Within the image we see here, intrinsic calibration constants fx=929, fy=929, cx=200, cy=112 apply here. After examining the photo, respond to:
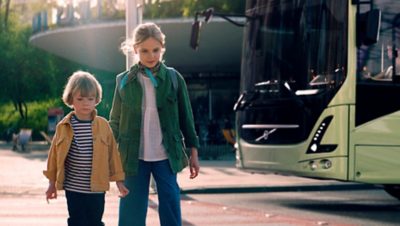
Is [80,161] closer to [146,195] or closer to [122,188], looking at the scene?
[122,188]

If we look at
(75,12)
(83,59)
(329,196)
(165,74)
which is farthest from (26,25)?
(165,74)

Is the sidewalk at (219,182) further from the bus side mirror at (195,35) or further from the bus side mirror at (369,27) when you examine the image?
the bus side mirror at (369,27)

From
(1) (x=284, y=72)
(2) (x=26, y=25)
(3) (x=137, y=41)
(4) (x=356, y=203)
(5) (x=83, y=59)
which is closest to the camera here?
(3) (x=137, y=41)

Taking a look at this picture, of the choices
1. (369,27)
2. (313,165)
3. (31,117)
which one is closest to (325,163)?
(313,165)

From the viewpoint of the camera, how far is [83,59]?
139 ft

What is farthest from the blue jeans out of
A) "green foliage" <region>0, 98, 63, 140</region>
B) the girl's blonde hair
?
"green foliage" <region>0, 98, 63, 140</region>

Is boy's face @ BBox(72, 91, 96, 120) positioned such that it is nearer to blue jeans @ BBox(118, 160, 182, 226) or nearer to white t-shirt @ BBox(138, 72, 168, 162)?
white t-shirt @ BBox(138, 72, 168, 162)

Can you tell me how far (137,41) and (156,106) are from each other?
0.50m

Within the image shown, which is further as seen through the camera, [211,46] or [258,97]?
[211,46]

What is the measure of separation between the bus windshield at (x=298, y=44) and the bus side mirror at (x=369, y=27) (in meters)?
0.20

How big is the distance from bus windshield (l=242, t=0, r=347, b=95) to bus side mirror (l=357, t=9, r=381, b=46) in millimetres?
198

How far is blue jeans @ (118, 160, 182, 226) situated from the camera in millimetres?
6836

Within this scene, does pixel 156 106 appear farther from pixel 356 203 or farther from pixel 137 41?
pixel 356 203

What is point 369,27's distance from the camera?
37.6ft
